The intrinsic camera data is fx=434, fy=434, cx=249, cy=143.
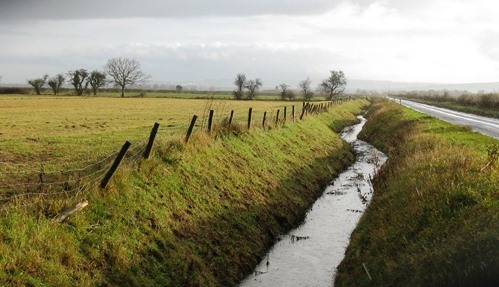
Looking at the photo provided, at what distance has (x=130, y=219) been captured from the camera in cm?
1206

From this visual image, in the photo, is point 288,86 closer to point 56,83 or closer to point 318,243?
point 56,83

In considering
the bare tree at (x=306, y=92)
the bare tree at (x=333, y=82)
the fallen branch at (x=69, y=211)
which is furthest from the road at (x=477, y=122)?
the bare tree at (x=333, y=82)

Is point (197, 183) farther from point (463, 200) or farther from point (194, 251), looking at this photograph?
point (463, 200)

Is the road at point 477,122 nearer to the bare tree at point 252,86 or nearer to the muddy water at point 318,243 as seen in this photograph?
the muddy water at point 318,243

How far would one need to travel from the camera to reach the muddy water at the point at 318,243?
1314cm

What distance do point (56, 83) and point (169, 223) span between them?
121553 mm

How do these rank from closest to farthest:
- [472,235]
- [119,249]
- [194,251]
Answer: [472,235], [119,249], [194,251]

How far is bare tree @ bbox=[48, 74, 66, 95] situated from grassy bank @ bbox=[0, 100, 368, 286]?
11357 cm

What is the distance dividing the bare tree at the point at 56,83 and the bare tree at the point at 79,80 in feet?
15.2

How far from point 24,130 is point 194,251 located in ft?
76.0

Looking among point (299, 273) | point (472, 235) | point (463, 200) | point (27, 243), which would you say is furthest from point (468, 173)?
point (27, 243)

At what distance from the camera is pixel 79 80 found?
119125 millimetres

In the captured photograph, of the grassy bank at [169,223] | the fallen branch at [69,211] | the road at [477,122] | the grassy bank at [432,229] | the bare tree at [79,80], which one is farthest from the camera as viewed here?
the bare tree at [79,80]

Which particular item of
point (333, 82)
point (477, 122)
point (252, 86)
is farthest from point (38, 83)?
point (477, 122)
